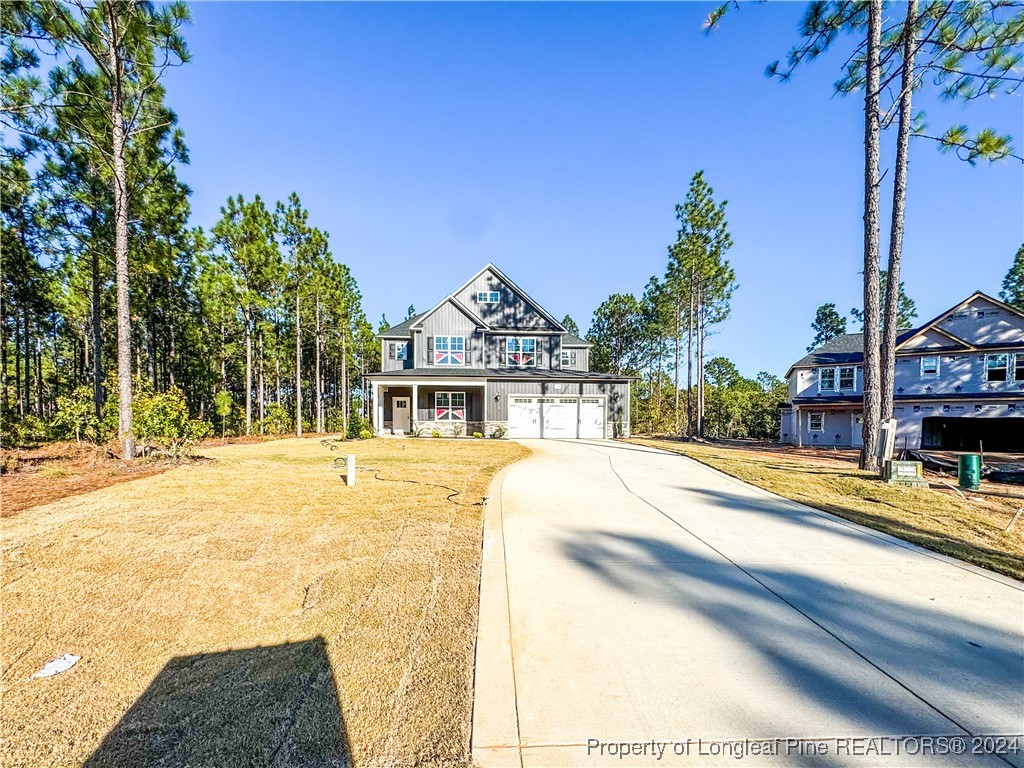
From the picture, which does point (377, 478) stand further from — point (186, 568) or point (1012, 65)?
point (1012, 65)

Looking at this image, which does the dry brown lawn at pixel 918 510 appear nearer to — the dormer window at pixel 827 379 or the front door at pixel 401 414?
the dormer window at pixel 827 379

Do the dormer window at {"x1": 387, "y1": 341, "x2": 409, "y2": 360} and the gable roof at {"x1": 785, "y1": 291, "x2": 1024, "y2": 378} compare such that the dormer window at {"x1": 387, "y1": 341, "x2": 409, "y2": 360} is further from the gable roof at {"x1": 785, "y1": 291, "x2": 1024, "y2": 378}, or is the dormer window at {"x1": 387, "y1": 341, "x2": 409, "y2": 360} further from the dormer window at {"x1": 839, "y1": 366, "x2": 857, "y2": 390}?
the dormer window at {"x1": 839, "y1": 366, "x2": 857, "y2": 390}

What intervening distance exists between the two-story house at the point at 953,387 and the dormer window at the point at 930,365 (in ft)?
0.12

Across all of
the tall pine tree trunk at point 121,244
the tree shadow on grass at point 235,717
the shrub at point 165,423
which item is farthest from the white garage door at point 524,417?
the tree shadow on grass at point 235,717

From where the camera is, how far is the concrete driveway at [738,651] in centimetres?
201

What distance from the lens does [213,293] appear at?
63.5ft

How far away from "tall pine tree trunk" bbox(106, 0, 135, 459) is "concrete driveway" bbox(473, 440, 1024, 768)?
1011cm

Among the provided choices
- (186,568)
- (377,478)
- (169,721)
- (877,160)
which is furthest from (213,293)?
(877,160)

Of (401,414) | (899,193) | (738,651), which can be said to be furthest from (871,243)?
(401,414)

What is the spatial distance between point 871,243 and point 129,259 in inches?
1091

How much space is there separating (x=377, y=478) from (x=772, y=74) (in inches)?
628

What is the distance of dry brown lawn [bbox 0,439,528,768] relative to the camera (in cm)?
187

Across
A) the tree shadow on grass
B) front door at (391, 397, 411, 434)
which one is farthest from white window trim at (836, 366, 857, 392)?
the tree shadow on grass

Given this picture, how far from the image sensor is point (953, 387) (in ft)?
68.0
